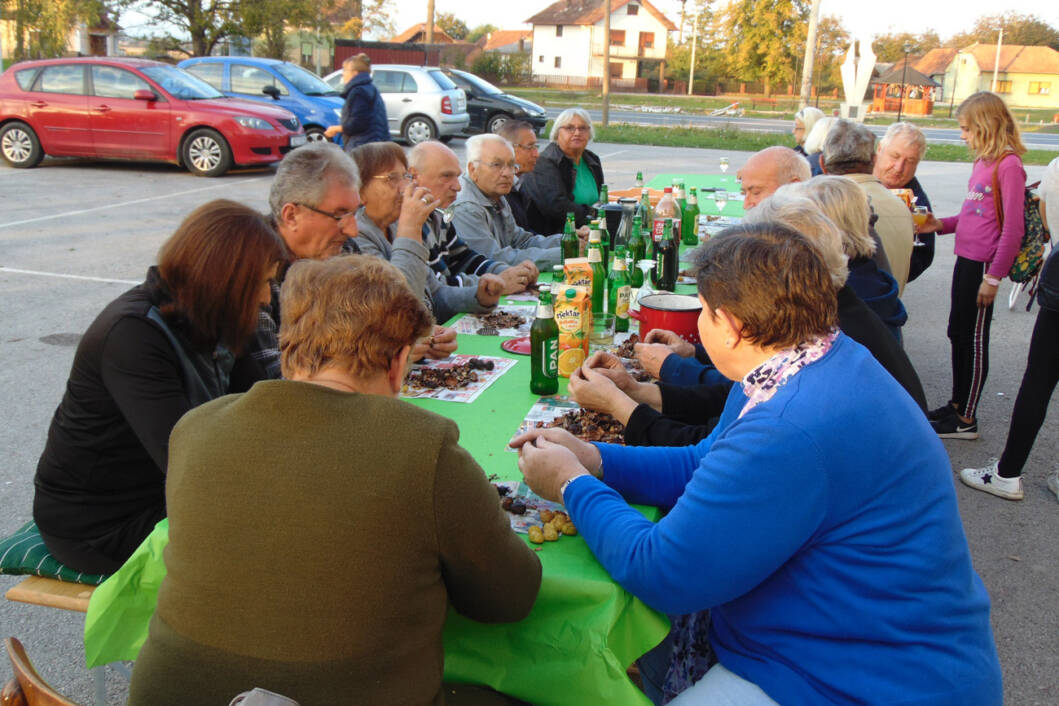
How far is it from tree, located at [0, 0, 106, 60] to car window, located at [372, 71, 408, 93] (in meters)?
10.7

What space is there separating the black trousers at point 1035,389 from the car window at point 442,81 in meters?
15.0

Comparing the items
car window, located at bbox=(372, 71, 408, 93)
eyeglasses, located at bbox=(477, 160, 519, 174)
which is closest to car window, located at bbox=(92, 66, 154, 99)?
car window, located at bbox=(372, 71, 408, 93)

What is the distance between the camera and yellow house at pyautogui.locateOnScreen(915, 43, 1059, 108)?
66.0m

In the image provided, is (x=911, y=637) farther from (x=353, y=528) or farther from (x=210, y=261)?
(x=210, y=261)

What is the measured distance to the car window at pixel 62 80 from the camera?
12781 millimetres

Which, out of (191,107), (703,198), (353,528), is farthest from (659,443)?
(191,107)

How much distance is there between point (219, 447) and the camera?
140 cm

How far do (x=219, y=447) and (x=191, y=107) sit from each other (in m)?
12.9

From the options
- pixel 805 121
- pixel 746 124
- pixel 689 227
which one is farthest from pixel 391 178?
pixel 746 124

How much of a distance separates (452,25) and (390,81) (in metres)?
77.8

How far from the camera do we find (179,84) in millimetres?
13062

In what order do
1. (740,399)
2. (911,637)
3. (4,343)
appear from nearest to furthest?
(911,637) → (740,399) → (4,343)

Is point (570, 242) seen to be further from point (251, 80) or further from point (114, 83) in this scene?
point (251, 80)

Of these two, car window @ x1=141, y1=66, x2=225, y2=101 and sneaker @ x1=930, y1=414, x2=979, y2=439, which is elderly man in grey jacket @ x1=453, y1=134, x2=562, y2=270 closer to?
sneaker @ x1=930, y1=414, x2=979, y2=439
